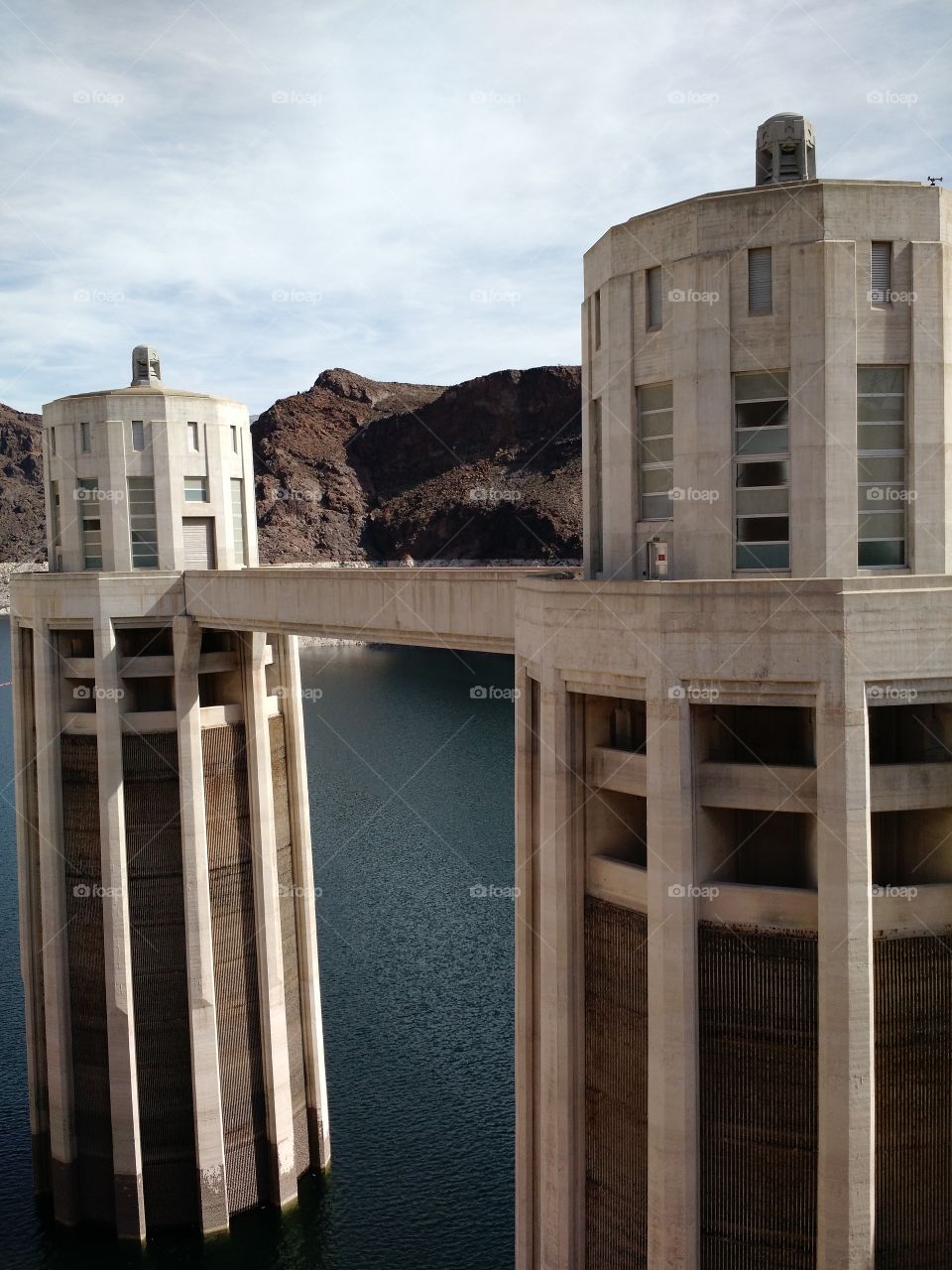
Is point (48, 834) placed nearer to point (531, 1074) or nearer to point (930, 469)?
point (531, 1074)

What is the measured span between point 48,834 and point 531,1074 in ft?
53.5

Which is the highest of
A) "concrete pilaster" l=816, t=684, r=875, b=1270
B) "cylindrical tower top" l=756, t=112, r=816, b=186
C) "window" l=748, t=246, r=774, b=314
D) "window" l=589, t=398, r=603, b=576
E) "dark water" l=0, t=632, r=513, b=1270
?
"cylindrical tower top" l=756, t=112, r=816, b=186

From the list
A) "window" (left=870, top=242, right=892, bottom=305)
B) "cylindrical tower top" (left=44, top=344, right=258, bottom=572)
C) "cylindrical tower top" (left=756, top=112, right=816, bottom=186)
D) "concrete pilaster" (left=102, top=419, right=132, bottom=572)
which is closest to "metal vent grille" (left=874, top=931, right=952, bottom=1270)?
"window" (left=870, top=242, right=892, bottom=305)

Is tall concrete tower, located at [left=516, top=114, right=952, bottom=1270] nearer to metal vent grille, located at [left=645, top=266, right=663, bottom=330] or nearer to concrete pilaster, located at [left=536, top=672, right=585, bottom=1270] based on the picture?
metal vent grille, located at [left=645, top=266, right=663, bottom=330]

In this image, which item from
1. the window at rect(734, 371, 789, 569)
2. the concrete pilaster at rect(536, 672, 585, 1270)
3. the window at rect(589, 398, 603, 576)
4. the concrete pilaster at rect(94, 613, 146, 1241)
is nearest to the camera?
the window at rect(734, 371, 789, 569)

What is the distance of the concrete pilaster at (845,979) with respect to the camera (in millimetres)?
12570

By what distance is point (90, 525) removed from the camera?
2844cm

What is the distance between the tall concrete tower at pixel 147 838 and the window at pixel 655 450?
15412 mm

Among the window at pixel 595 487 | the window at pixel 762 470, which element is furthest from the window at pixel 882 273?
the window at pixel 595 487

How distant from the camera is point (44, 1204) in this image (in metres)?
28.8

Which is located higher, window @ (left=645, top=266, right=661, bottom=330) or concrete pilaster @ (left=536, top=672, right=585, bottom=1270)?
window @ (left=645, top=266, right=661, bottom=330)

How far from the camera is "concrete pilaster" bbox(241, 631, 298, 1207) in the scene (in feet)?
94.4

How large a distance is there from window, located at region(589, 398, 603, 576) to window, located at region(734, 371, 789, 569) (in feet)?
8.08

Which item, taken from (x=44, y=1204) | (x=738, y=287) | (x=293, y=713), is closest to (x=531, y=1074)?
(x=738, y=287)
